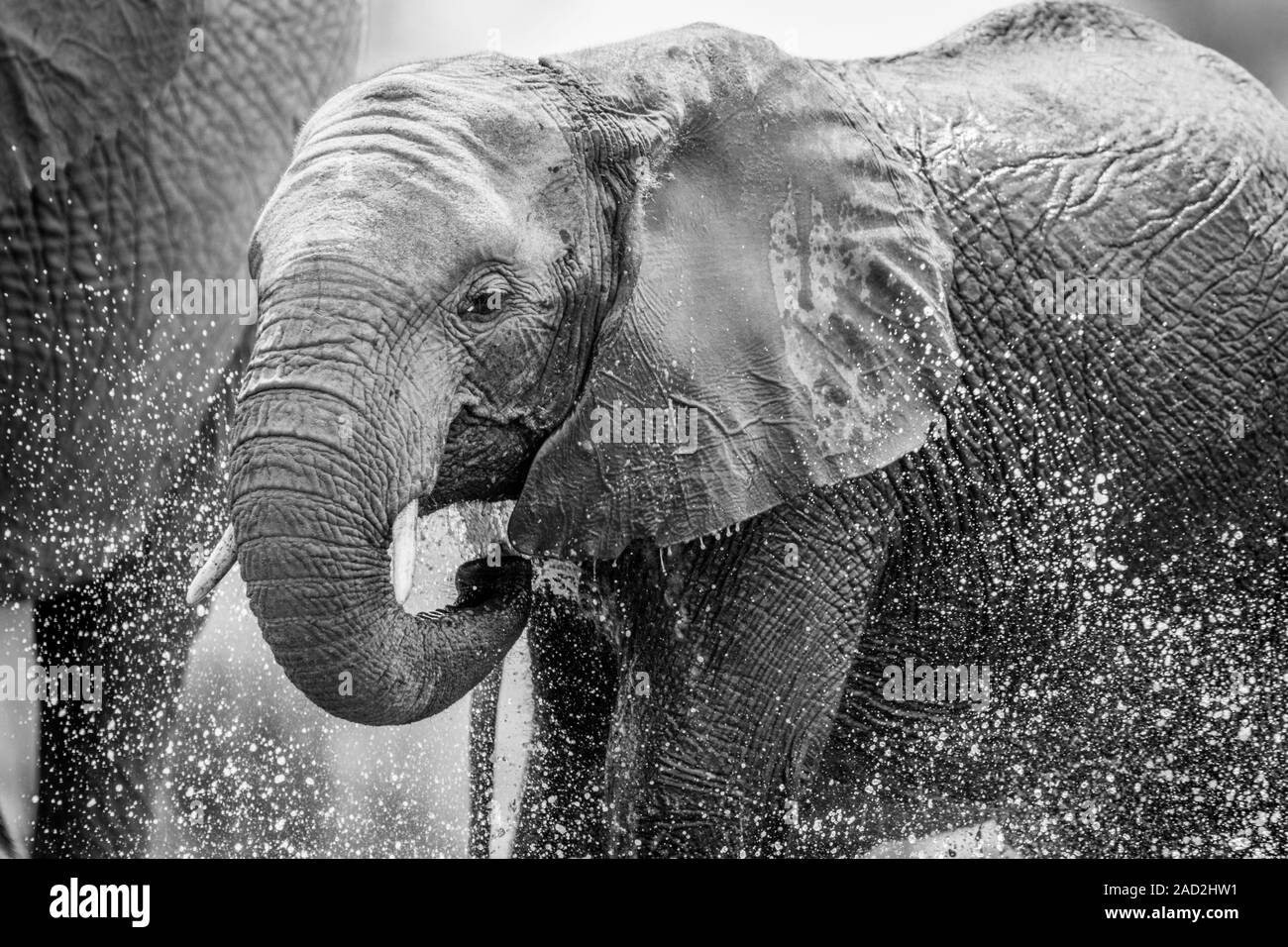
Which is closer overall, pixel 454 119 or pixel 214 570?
pixel 454 119

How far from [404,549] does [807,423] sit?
78 cm

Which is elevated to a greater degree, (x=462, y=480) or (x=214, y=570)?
(x=462, y=480)

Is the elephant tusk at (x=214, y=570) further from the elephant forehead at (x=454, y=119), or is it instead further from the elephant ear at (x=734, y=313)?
the elephant forehead at (x=454, y=119)

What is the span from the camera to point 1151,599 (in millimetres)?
4453

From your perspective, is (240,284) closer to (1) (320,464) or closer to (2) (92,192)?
(2) (92,192)

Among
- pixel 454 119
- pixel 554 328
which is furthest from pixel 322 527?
pixel 454 119

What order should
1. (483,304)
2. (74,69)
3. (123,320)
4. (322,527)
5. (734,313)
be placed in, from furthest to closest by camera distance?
(123,320) → (74,69) → (734,313) → (483,304) → (322,527)

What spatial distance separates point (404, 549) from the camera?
3520 millimetres

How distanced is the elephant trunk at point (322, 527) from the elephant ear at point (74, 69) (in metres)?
1.72

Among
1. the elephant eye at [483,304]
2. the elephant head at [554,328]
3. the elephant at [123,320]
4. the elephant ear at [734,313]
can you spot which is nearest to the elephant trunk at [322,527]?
the elephant head at [554,328]

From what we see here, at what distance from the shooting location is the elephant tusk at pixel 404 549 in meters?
3.49

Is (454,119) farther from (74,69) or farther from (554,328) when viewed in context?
(74,69)

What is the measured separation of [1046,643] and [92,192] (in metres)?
2.36
